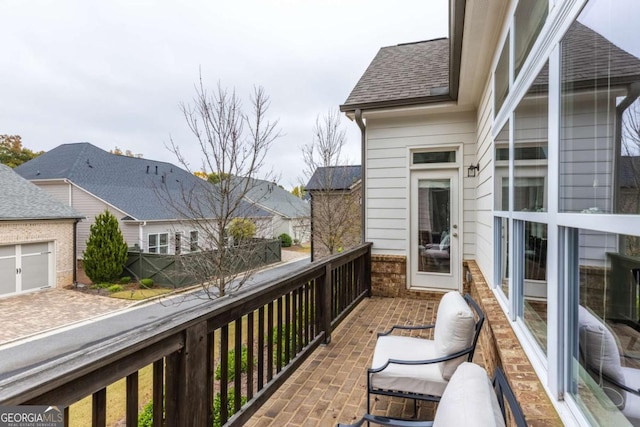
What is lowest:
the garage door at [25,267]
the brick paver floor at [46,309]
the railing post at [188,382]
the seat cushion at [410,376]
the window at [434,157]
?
the brick paver floor at [46,309]

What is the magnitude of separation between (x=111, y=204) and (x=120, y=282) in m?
3.96

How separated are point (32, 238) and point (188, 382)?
47.5 feet

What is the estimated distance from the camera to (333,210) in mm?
10094

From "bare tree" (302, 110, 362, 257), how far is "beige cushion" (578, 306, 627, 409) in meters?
8.63

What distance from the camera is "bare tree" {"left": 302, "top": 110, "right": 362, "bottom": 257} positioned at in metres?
9.69

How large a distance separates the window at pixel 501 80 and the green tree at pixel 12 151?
2943 centimetres

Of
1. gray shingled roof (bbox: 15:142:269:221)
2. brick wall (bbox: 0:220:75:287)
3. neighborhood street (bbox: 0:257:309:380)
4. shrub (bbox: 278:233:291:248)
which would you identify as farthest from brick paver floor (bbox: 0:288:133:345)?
shrub (bbox: 278:233:291:248)

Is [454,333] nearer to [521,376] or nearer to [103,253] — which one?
[521,376]

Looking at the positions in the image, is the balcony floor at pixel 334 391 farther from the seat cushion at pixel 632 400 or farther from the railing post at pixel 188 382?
the seat cushion at pixel 632 400

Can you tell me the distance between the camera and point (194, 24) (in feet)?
31.3

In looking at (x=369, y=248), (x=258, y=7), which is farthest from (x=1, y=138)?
(x=369, y=248)

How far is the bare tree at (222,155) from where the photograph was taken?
615 centimetres

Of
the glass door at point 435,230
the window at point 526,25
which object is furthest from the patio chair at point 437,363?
the glass door at point 435,230

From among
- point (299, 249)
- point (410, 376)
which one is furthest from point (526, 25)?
point (299, 249)
